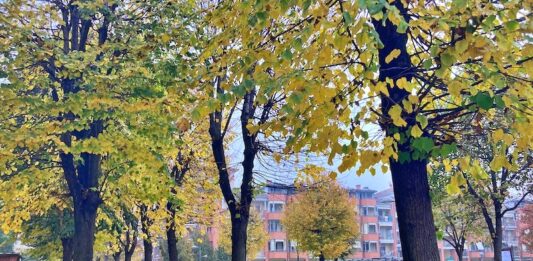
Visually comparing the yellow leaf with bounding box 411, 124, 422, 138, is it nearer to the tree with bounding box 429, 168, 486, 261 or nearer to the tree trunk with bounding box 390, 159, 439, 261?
the tree trunk with bounding box 390, 159, 439, 261

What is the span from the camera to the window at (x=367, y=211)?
74188mm

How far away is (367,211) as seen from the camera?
74.9m

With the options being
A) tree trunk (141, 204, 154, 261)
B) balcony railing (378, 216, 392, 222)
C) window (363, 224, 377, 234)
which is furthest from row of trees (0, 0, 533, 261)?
balcony railing (378, 216, 392, 222)

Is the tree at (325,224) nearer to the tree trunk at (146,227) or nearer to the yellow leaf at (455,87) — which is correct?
the tree trunk at (146,227)

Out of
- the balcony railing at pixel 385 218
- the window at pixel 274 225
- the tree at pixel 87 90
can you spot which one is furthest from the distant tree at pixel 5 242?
the balcony railing at pixel 385 218

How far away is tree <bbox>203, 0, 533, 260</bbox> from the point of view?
133 inches

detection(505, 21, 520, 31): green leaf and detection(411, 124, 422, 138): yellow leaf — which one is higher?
detection(505, 21, 520, 31): green leaf

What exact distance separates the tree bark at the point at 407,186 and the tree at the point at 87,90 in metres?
3.89

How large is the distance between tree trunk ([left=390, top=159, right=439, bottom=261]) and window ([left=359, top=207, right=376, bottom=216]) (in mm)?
71251

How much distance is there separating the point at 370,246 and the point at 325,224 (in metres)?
45.7

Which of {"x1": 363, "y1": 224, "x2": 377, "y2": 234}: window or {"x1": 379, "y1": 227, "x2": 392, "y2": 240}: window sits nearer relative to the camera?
{"x1": 363, "y1": 224, "x2": 377, "y2": 234}: window

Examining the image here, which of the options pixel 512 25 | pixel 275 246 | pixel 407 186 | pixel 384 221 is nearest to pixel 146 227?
pixel 407 186

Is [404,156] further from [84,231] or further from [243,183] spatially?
[84,231]

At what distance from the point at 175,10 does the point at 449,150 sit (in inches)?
316
